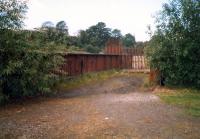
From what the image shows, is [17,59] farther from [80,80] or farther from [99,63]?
[99,63]

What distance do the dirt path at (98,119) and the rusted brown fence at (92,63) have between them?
21.4 ft

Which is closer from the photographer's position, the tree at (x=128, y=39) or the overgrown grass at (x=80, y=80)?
the overgrown grass at (x=80, y=80)

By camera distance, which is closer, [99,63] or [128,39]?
[99,63]

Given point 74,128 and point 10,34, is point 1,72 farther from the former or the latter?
point 74,128

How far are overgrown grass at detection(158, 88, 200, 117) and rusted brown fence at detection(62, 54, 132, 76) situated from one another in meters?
7.73

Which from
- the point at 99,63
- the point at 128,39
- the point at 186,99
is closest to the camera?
the point at 186,99

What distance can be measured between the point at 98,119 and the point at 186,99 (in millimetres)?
5354

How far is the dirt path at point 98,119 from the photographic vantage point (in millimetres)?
8453

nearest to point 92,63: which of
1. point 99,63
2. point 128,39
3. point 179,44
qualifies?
point 99,63

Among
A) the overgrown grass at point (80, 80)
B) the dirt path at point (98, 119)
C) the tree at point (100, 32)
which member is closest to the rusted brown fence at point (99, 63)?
the overgrown grass at point (80, 80)

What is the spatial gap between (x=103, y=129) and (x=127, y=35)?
80.6 m

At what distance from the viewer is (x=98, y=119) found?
10.1 meters

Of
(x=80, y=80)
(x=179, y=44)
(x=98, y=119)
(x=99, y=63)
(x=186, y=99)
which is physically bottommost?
(x=98, y=119)

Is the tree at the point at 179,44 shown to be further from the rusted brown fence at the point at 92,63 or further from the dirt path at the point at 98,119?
the rusted brown fence at the point at 92,63
